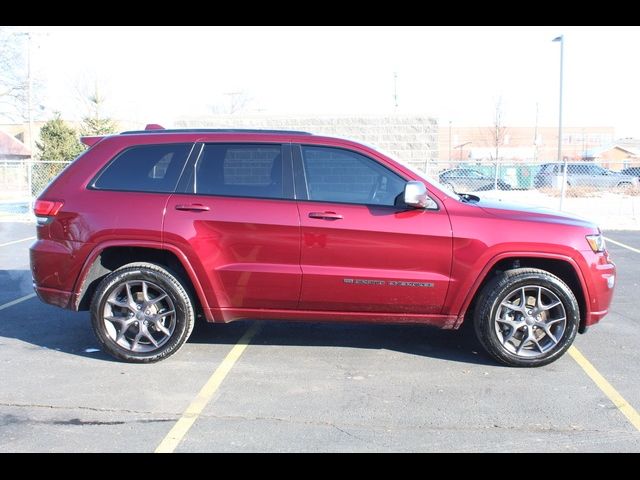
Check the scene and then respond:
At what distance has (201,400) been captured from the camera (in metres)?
4.37

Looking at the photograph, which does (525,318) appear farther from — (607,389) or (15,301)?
(15,301)

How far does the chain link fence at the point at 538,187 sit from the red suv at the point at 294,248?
8.73 m

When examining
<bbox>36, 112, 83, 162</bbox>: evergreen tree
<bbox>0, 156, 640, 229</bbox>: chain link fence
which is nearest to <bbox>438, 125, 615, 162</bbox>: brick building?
<bbox>0, 156, 640, 229</bbox>: chain link fence

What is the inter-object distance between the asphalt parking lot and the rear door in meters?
0.62

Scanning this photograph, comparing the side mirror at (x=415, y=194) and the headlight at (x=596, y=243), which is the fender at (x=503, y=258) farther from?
the side mirror at (x=415, y=194)

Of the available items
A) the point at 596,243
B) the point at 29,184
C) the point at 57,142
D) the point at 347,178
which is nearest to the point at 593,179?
the point at 57,142

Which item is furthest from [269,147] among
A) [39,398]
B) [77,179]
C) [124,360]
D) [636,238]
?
[636,238]

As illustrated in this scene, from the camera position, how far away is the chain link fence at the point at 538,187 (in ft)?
54.5

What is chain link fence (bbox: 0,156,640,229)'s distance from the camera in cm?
1662

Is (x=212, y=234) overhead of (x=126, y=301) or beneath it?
overhead

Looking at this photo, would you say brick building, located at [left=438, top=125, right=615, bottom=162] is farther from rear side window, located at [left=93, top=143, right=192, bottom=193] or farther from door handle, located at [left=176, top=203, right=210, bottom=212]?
door handle, located at [left=176, top=203, right=210, bottom=212]

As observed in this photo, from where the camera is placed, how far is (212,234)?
16.4 feet
